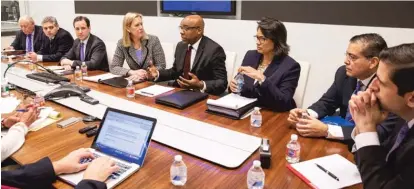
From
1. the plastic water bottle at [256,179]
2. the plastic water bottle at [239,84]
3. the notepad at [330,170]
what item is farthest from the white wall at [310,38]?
the plastic water bottle at [256,179]

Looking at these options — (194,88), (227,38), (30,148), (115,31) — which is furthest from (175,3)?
(30,148)

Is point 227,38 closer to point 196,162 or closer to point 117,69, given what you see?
point 117,69

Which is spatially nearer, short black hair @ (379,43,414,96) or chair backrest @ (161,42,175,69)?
short black hair @ (379,43,414,96)

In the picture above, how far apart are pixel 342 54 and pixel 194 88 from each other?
4.94 feet

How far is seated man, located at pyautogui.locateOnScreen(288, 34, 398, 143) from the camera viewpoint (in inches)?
62.9

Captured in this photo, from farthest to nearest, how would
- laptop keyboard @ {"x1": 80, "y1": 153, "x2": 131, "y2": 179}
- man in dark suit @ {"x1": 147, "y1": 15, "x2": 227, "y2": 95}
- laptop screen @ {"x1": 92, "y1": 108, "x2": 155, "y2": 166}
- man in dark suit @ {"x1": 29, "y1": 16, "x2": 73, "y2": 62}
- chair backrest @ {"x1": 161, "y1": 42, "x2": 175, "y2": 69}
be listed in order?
man in dark suit @ {"x1": 29, "y1": 16, "x2": 73, "y2": 62}, chair backrest @ {"x1": 161, "y1": 42, "x2": 175, "y2": 69}, man in dark suit @ {"x1": 147, "y1": 15, "x2": 227, "y2": 95}, laptop screen @ {"x1": 92, "y1": 108, "x2": 155, "y2": 166}, laptop keyboard @ {"x1": 80, "y1": 153, "x2": 131, "y2": 179}

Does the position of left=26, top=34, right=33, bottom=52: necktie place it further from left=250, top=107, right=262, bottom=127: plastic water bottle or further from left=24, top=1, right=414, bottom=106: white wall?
left=250, top=107, right=262, bottom=127: plastic water bottle

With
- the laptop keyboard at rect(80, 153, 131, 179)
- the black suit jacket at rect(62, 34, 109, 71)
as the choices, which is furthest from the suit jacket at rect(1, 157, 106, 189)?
the black suit jacket at rect(62, 34, 109, 71)

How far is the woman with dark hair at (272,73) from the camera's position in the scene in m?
2.05

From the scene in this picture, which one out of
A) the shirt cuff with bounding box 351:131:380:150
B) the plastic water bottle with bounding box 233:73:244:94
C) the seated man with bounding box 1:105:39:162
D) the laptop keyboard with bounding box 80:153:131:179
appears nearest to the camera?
the shirt cuff with bounding box 351:131:380:150

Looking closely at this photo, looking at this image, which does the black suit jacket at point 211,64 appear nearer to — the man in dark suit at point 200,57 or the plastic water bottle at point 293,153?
the man in dark suit at point 200,57

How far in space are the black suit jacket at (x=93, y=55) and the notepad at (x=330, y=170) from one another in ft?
8.63

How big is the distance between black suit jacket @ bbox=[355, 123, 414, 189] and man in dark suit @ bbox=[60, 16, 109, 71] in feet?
9.44

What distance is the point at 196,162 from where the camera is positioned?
138cm
